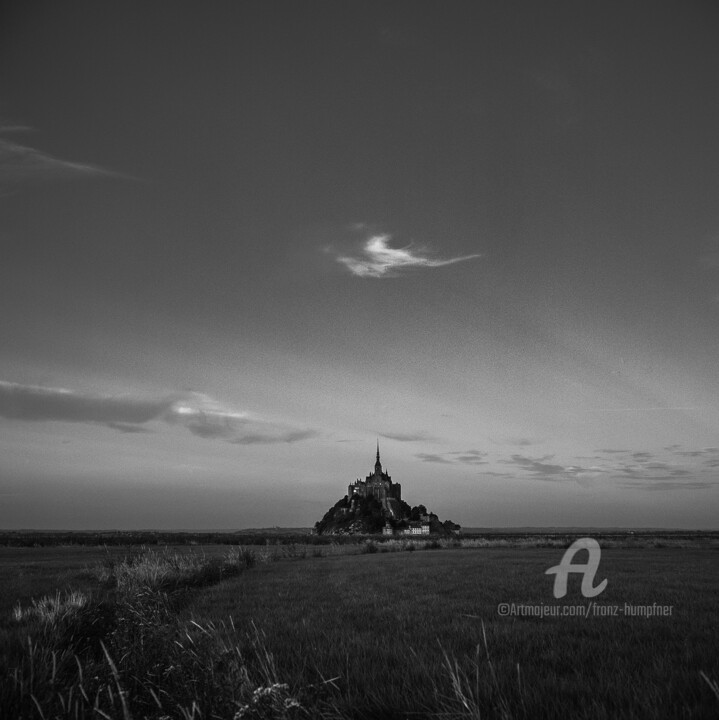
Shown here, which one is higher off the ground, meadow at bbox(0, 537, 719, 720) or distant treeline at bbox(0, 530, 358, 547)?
meadow at bbox(0, 537, 719, 720)

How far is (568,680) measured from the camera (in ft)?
19.5

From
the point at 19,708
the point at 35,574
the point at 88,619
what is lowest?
the point at 35,574

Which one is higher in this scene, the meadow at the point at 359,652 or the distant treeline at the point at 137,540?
the meadow at the point at 359,652

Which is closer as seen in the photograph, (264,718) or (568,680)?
(264,718)

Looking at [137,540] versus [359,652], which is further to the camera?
[137,540]

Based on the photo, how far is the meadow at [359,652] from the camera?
14.9 feet

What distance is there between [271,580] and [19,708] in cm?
1906

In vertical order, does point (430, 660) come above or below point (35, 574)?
above

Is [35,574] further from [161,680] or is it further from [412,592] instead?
[161,680]

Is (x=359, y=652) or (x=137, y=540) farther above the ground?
(x=359, y=652)

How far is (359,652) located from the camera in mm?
7730

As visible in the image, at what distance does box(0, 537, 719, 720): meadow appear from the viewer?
454 cm

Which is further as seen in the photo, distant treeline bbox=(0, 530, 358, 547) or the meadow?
distant treeline bbox=(0, 530, 358, 547)

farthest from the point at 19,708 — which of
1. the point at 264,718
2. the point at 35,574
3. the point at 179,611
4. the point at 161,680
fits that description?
the point at 35,574
